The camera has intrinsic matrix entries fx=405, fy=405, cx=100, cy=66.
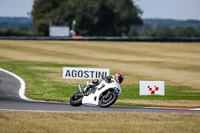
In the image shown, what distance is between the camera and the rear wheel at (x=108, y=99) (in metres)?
13.4

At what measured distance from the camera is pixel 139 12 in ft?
496

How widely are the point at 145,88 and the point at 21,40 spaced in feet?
199

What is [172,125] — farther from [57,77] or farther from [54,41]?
[54,41]

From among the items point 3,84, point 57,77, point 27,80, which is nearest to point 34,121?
point 3,84

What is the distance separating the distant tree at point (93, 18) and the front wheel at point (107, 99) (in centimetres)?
10921

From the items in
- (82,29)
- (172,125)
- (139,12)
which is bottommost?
(172,125)

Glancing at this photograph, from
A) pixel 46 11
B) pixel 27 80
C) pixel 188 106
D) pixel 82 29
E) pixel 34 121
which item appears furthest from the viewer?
pixel 46 11

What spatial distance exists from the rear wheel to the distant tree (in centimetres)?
10921

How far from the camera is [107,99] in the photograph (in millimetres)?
13617

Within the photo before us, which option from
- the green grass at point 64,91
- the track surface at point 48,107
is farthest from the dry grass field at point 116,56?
the track surface at point 48,107

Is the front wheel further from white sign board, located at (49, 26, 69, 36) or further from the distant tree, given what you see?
the distant tree

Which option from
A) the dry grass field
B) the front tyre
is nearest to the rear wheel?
the front tyre

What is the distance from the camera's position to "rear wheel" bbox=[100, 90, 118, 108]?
13.4m

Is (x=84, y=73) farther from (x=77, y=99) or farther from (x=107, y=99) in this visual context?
(x=107, y=99)
